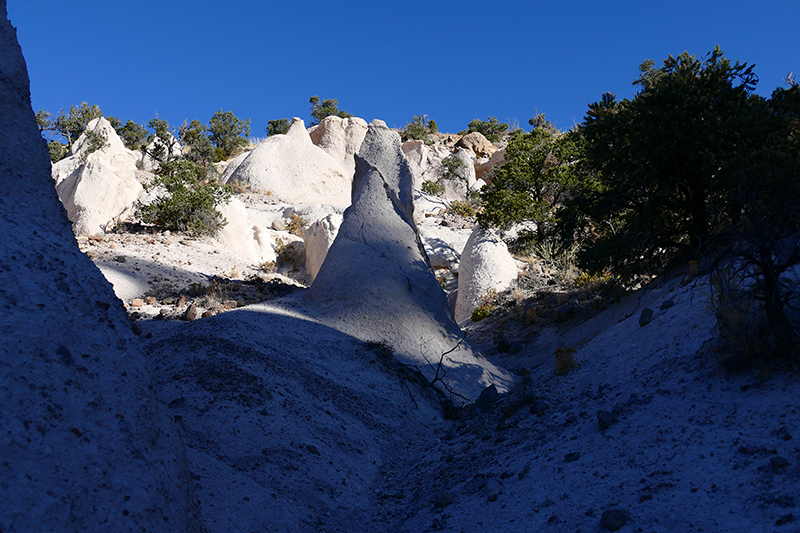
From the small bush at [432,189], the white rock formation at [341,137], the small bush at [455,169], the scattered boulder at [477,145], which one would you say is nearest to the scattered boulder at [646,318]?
the small bush at [432,189]

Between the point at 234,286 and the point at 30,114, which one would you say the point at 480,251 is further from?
the point at 30,114

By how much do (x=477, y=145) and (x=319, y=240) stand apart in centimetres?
2352

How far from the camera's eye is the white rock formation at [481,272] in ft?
42.6

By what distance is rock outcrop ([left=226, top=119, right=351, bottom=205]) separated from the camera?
25.6 m

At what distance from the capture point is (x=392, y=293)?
307 inches

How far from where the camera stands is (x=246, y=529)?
2998 mm

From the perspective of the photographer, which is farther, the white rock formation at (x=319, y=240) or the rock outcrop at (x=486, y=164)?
the rock outcrop at (x=486, y=164)

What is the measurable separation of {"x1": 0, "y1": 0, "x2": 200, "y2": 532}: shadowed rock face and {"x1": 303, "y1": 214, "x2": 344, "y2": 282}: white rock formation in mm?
11553

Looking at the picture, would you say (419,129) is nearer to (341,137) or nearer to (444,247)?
(341,137)

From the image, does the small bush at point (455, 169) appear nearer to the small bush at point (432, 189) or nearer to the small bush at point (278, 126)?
the small bush at point (432, 189)

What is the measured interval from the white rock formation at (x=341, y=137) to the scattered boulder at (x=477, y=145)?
6972mm

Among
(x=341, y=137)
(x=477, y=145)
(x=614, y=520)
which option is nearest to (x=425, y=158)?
(x=477, y=145)

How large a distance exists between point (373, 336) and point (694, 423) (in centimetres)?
447

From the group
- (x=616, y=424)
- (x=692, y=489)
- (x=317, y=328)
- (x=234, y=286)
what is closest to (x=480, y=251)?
(x=234, y=286)
